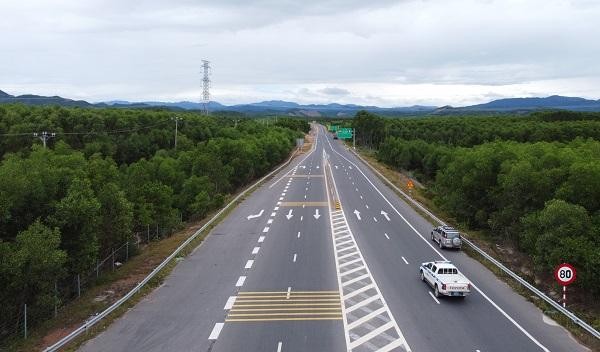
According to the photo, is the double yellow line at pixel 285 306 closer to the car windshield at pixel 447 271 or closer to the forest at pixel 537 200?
the car windshield at pixel 447 271

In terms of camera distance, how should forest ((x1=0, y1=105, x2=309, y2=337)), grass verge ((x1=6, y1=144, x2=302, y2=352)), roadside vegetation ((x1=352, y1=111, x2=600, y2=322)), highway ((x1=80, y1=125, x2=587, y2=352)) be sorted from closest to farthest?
1. highway ((x1=80, y1=125, x2=587, y2=352))
2. grass verge ((x1=6, y1=144, x2=302, y2=352))
3. forest ((x1=0, y1=105, x2=309, y2=337))
4. roadside vegetation ((x1=352, y1=111, x2=600, y2=322))

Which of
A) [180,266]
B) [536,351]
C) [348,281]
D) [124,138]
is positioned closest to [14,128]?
[124,138]

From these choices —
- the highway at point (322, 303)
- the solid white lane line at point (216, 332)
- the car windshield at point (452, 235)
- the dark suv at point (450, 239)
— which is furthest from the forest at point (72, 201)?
the car windshield at point (452, 235)

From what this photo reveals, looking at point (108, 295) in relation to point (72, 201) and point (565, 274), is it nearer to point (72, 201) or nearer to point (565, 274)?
point (72, 201)

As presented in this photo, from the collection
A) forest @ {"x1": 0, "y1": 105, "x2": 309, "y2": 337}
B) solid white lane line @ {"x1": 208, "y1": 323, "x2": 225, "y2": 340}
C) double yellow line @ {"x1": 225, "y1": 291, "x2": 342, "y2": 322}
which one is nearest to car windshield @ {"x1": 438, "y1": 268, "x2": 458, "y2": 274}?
double yellow line @ {"x1": 225, "y1": 291, "x2": 342, "y2": 322}

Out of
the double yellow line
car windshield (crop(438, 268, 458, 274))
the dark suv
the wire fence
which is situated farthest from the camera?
the dark suv

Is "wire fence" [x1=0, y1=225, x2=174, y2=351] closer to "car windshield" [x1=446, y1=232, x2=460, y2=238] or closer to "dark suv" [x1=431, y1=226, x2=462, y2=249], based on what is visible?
"dark suv" [x1=431, y1=226, x2=462, y2=249]
